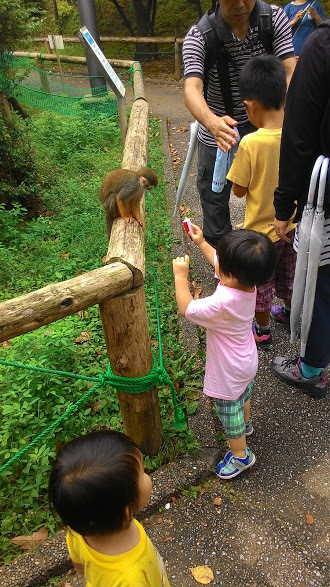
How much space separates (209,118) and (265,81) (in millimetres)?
320

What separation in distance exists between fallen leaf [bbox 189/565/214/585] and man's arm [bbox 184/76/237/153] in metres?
1.87

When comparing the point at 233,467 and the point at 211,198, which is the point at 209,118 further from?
the point at 233,467

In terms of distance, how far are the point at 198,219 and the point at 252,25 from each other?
2.42 meters

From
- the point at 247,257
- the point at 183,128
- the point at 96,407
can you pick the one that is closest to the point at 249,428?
the point at 96,407

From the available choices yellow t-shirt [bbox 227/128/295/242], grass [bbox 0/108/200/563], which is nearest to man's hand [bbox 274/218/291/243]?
yellow t-shirt [bbox 227/128/295/242]

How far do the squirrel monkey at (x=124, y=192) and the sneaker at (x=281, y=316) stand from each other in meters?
1.14

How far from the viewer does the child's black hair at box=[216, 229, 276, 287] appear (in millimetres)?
1676

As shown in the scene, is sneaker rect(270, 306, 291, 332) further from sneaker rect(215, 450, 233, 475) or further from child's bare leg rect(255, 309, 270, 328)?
sneaker rect(215, 450, 233, 475)

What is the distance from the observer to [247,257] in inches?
65.8

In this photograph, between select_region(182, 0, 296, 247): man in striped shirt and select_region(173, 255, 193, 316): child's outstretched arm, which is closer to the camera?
select_region(173, 255, 193, 316): child's outstretched arm

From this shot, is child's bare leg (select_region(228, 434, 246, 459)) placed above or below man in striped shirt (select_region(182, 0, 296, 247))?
below

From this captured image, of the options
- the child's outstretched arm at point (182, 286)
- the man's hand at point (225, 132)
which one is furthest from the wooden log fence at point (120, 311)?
the man's hand at point (225, 132)

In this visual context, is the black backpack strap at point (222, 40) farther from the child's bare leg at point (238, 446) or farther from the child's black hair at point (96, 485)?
the child's black hair at point (96, 485)

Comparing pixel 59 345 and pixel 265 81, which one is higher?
pixel 265 81
